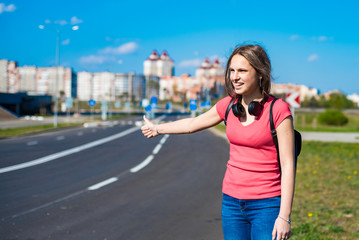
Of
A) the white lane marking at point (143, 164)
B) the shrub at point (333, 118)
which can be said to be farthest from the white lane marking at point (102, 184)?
the shrub at point (333, 118)

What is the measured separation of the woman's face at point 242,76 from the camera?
2.56 meters

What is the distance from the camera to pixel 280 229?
2377mm

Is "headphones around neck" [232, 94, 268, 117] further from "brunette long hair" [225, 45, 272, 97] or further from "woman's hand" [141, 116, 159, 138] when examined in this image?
"woman's hand" [141, 116, 159, 138]

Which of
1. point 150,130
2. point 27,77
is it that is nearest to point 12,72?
point 27,77

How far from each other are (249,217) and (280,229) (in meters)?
0.21

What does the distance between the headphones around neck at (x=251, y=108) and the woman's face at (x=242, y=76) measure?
0.28 feet

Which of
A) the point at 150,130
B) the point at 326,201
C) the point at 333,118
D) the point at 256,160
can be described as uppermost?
the point at 150,130

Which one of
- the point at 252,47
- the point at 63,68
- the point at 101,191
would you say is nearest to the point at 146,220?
the point at 101,191

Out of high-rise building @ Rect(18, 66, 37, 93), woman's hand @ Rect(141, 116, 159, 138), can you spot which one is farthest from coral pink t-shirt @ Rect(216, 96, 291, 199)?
high-rise building @ Rect(18, 66, 37, 93)

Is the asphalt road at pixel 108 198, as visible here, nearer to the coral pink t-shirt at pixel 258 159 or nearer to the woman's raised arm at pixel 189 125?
the woman's raised arm at pixel 189 125

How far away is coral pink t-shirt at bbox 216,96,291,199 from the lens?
8.09 ft

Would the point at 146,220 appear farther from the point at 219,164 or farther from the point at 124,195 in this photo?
the point at 219,164

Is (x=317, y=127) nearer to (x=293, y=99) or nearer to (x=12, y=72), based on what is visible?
(x=293, y=99)

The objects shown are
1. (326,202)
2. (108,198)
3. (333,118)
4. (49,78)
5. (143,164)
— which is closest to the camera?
(326,202)
